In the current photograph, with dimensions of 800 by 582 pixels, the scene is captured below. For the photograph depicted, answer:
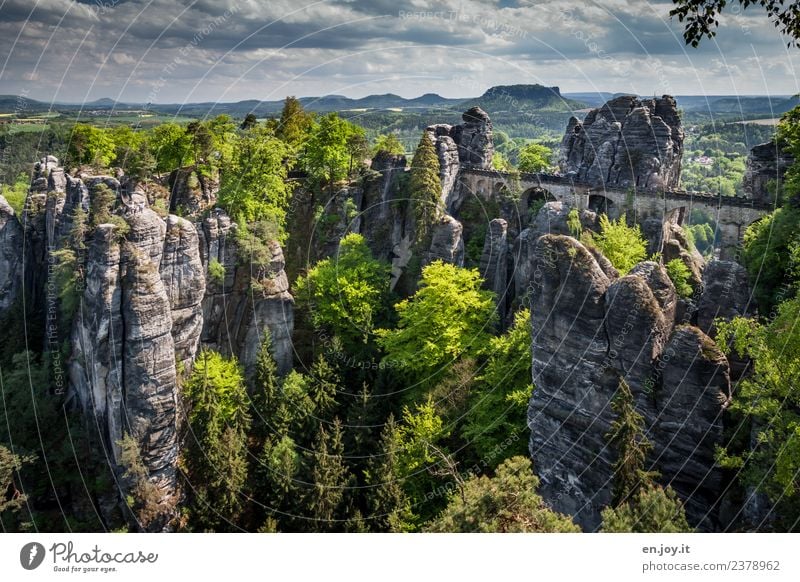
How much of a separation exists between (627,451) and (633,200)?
967 inches

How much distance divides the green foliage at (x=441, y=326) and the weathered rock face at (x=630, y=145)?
1543cm

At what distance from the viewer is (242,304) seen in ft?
111

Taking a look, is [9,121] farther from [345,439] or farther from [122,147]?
[345,439]

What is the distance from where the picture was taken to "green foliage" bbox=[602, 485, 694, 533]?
14.3 m

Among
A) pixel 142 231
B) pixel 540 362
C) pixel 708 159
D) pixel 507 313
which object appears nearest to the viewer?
pixel 540 362

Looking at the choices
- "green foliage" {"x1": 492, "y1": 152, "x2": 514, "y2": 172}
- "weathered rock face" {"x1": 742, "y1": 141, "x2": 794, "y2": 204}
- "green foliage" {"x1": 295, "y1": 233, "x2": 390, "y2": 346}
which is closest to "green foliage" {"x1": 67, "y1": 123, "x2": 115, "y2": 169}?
"green foliage" {"x1": 295, "y1": 233, "x2": 390, "y2": 346}

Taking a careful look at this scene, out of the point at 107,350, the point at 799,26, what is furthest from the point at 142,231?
the point at 799,26

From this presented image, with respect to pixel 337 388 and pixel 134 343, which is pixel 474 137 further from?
pixel 134 343

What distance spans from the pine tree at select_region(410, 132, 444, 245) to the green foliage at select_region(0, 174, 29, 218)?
2514cm

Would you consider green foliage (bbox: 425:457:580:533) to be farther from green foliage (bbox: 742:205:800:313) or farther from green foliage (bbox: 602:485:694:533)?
green foliage (bbox: 742:205:800:313)

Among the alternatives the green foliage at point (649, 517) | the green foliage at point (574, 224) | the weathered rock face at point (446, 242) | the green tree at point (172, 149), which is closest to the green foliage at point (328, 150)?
the green tree at point (172, 149)

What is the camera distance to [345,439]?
91.1 feet
